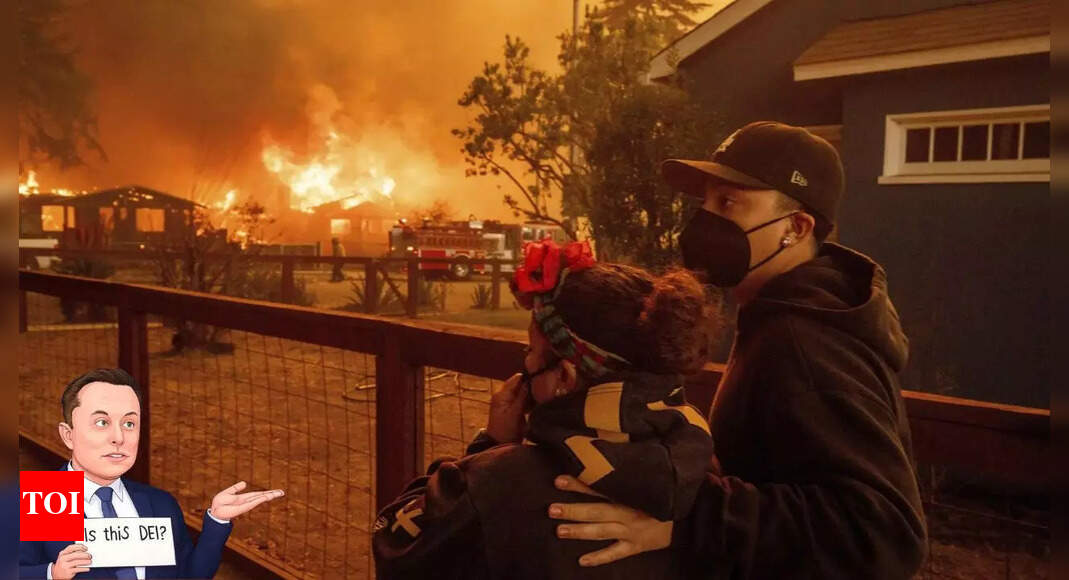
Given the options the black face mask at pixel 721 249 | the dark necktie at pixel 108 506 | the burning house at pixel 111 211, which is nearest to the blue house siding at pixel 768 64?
the black face mask at pixel 721 249

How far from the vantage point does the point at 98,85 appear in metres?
60.6

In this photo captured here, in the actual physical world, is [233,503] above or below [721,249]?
below

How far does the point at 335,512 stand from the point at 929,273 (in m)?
6.09

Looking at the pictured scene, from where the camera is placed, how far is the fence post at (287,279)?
13.6 metres

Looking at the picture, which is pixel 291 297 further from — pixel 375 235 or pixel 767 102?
pixel 375 235

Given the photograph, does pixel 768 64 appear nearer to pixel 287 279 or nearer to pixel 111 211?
pixel 287 279

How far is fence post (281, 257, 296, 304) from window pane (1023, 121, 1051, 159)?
33.9 feet

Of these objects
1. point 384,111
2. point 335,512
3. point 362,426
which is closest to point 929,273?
point 362,426

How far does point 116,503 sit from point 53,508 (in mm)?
138

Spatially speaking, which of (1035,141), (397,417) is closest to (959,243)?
(1035,141)

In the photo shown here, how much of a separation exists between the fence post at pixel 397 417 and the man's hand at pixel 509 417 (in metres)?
1.12

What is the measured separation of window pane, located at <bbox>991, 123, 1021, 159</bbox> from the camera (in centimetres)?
804

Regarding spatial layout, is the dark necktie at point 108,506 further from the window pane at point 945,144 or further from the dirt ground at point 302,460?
the window pane at point 945,144

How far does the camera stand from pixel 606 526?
141 centimetres
